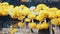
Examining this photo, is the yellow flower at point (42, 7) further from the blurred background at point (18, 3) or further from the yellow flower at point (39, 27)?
the yellow flower at point (39, 27)

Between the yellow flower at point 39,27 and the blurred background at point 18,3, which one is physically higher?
the blurred background at point 18,3

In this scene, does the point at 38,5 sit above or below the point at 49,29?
above

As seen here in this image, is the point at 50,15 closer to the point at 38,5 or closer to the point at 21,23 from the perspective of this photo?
the point at 38,5

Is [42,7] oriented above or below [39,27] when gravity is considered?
above

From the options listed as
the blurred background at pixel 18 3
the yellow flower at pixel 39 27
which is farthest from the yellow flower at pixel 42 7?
the yellow flower at pixel 39 27

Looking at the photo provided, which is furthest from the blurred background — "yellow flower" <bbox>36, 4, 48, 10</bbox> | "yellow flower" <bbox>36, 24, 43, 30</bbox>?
"yellow flower" <bbox>36, 24, 43, 30</bbox>

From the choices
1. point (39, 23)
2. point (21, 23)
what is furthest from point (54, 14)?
point (21, 23)

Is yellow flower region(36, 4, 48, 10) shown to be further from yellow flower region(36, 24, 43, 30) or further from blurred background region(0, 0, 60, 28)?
yellow flower region(36, 24, 43, 30)

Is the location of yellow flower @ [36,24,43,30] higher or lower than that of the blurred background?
lower

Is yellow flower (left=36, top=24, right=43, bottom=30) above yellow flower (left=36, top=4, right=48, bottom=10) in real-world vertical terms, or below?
below

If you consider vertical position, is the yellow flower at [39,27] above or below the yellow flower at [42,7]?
below

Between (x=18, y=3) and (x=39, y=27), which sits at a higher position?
(x=18, y=3)
